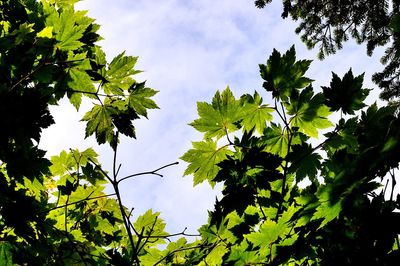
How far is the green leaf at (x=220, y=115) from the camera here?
2.17m

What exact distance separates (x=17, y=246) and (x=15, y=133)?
85cm

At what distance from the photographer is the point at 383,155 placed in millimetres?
1045

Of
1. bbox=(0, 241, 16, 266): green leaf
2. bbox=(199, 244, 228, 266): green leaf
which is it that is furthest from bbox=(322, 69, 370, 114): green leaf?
bbox=(0, 241, 16, 266): green leaf

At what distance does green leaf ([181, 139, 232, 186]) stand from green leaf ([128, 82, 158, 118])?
0.70 metres

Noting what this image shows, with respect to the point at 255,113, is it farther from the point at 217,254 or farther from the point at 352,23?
the point at 352,23

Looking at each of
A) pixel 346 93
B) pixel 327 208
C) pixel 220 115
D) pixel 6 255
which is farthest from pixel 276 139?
pixel 6 255

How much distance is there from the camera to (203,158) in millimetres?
2264

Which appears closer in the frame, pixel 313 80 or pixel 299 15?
pixel 313 80

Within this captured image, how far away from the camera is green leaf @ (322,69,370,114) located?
2.03 meters

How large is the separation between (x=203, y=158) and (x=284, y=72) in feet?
2.39

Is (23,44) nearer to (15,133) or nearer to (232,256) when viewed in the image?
(15,133)

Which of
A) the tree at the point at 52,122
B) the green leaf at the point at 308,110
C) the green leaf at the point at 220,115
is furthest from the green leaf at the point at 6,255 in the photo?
Result: the green leaf at the point at 308,110

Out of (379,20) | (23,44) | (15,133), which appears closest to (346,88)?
(15,133)

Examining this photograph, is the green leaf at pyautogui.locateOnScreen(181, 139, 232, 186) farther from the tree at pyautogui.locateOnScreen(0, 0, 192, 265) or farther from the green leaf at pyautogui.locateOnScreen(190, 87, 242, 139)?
the tree at pyautogui.locateOnScreen(0, 0, 192, 265)
